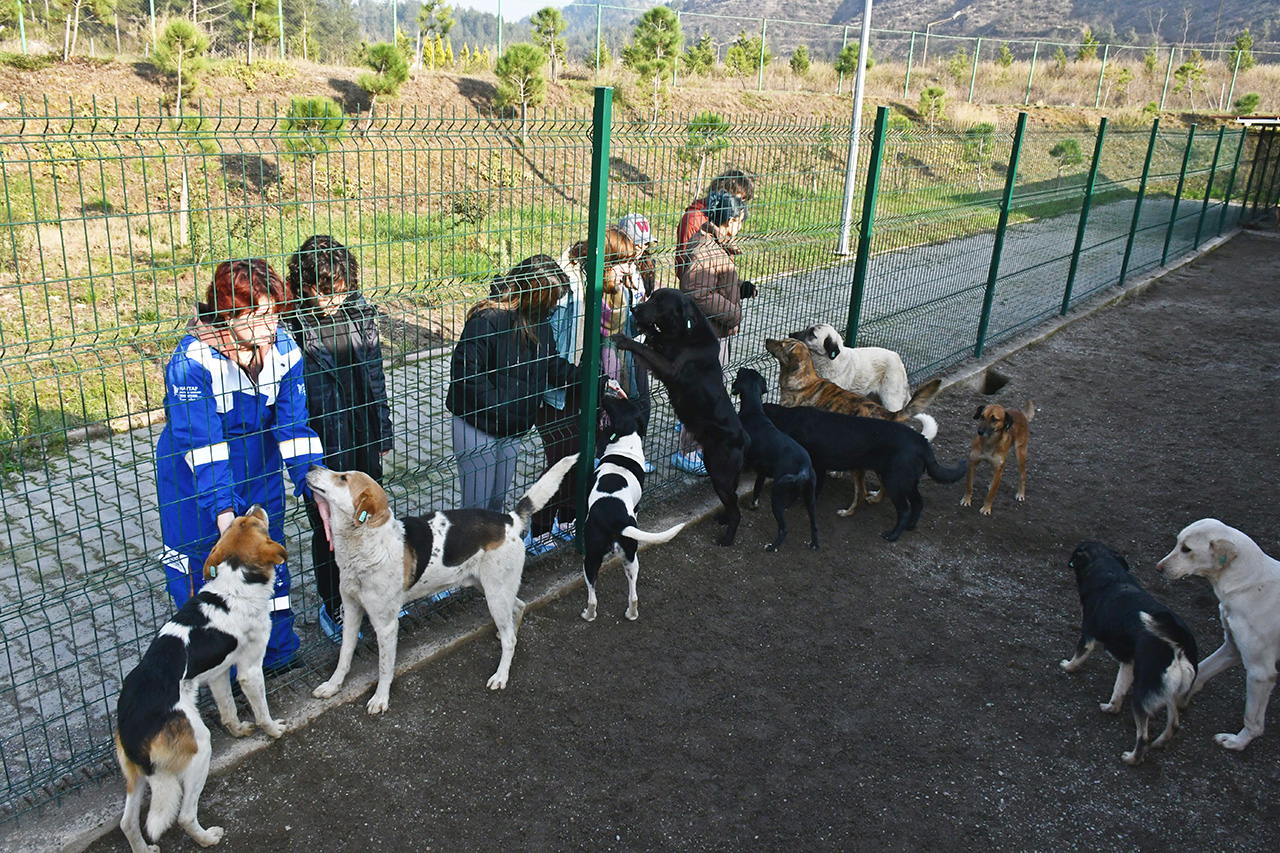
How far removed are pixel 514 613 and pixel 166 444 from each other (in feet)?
6.31

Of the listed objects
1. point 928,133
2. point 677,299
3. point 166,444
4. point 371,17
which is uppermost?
point 371,17

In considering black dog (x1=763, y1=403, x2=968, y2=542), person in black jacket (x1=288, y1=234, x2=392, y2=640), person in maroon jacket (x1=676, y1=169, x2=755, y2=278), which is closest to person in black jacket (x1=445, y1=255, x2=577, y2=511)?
person in black jacket (x1=288, y1=234, x2=392, y2=640)

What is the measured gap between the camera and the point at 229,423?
368 cm

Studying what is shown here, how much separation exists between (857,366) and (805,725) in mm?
3702

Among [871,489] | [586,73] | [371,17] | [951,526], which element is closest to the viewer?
[951,526]

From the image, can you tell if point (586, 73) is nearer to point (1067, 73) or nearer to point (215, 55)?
point (215, 55)

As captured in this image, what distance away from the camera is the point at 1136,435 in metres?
8.06

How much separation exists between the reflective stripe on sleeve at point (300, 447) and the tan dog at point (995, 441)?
4.59 metres

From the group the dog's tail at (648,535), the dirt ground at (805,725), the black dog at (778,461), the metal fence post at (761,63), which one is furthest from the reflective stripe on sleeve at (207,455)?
the metal fence post at (761,63)

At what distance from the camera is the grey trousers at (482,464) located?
486 cm

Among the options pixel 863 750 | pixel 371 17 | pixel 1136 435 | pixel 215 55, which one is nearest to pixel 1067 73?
pixel 371 17

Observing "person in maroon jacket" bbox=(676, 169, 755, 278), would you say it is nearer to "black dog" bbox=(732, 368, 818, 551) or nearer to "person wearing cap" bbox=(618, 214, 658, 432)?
"person wearing cap" bbox=(618, 214, 658, 432)

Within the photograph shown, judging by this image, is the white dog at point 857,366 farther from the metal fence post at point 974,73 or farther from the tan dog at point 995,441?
the metal fence post at point 974,73

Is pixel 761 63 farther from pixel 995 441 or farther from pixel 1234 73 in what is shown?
pixel 995 441
